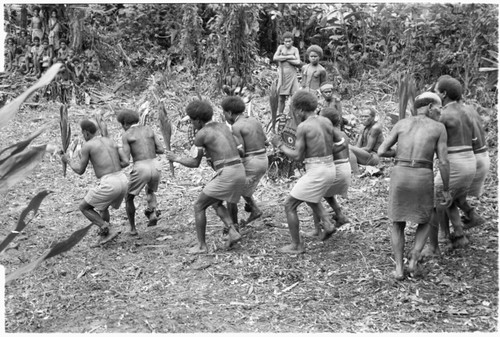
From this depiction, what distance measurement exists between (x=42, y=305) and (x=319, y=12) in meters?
11.0

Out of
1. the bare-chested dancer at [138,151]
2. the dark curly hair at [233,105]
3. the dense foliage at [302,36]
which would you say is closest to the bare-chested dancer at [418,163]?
the dark curly hair at [233,105]

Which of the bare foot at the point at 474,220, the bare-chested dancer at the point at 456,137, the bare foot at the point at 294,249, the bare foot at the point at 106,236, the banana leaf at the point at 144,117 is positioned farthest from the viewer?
the banana leaf at the point at 144,117

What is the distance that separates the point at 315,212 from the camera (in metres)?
5.97

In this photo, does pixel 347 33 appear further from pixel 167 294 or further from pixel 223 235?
pixel 167 294

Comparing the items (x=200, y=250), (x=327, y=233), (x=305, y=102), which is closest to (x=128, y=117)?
(x=200, y=250)

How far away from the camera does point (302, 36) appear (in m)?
14.5

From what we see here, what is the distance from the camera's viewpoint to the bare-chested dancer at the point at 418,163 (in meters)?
4.88

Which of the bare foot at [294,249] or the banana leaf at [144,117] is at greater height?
the banana leaf at [144,117]

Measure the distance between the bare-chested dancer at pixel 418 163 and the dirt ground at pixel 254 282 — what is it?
2.02 ft

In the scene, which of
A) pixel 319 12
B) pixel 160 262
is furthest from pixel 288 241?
pixel 319 12

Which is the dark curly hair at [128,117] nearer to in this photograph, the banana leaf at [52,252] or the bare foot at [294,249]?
the bare foot at [294,249]

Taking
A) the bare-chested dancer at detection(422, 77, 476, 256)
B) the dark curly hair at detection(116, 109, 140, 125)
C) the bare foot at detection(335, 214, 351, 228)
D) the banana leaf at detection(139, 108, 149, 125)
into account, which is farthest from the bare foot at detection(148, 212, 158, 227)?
the banana leaf at detection(139, 108, 149, 125)

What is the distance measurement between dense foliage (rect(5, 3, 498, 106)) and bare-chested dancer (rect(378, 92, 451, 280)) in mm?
4479

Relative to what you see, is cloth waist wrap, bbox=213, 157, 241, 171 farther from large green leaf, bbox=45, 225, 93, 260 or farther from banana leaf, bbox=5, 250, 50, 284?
banana leaf, bbox=5, 250, 50, 284
